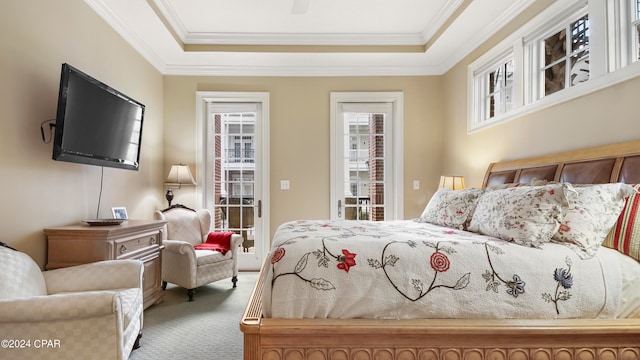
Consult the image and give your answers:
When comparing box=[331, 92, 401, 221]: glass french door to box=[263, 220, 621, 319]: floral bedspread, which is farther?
box=[331, 92, 401, 221]: glass french door

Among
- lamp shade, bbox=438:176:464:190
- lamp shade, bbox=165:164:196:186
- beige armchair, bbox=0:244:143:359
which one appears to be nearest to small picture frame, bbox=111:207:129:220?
lamp shade, bbox=165:164:196:186

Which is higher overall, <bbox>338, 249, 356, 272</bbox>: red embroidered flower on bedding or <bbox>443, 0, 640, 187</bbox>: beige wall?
<bbox>443, 0, 640, 187</bbox>: beige wall

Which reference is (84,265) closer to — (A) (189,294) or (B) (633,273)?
(A) (189,294)

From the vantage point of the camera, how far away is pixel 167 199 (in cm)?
386

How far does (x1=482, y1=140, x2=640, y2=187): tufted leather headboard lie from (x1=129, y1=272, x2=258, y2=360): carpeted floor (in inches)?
96.4

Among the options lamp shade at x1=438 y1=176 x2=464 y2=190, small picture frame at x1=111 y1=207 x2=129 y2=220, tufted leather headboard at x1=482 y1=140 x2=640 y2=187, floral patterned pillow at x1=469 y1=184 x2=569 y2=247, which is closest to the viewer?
floral patterned pillow at x1=469 y1=184 x2=569 y2=247

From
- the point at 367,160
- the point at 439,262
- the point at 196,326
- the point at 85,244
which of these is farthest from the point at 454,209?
the point at 85,244

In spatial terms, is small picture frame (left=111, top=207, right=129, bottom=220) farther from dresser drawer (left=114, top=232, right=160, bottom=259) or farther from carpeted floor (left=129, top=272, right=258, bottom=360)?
carpeted floor (left=129, top=272, right=258, bottom=360)

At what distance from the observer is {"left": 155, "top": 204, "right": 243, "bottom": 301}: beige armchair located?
3008 mm

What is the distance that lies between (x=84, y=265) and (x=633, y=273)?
2965 mm

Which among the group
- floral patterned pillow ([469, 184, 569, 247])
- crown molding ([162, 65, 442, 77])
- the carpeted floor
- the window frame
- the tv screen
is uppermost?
crown molding ([162, 65, 442, 77])

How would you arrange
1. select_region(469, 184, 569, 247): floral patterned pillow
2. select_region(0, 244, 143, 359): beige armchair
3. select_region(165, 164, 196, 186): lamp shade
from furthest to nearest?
select_region(165, 164, 196, 186): lamp shade
select_region(469, 184, 569, 247): floral patterned pillow
select_region(0, 244, 143, 359): beige armchair

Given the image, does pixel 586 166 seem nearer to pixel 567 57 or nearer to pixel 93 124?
pixel 567 57

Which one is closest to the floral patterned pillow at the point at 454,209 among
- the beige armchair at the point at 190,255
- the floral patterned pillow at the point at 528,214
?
the floral patterned pillow at the point at 528,214
